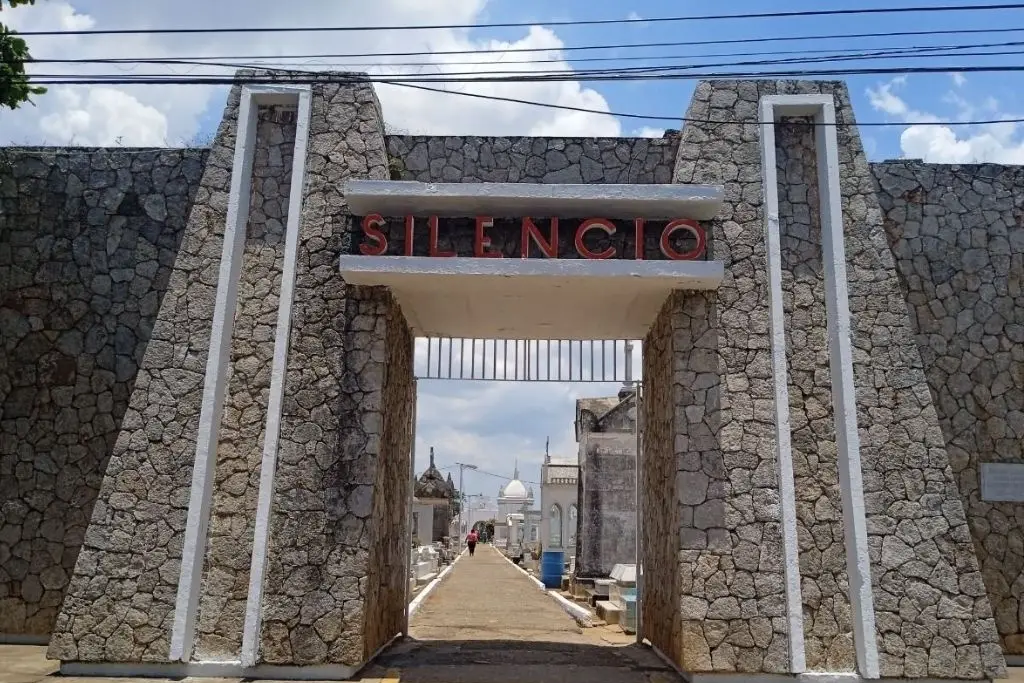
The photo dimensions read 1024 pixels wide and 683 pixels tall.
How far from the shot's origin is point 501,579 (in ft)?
95.8

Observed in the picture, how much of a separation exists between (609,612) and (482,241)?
330 inches

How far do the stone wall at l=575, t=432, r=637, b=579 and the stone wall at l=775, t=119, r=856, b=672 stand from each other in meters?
13.4

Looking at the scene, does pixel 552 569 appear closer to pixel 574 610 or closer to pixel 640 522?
pixel 574 610

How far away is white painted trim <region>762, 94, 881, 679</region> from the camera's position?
29.3 ft

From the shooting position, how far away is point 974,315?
11.3 meters

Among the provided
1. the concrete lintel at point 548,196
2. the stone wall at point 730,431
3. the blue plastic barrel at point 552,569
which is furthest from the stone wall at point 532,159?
the blue plastic barrel at point 552,569

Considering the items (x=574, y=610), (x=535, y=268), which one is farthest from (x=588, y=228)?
(x=574, y=610)

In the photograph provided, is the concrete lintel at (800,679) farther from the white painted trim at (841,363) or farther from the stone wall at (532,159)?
the stone wall at (532,159)

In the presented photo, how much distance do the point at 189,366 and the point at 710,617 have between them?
5937 mm

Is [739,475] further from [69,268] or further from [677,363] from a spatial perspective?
[69,268]

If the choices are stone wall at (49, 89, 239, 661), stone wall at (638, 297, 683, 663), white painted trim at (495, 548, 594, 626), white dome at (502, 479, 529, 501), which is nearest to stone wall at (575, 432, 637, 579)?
white painted trim at (495, 548, 594, 626)

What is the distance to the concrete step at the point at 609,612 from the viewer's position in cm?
1529

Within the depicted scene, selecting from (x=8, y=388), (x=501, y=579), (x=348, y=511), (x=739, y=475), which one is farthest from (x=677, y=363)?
(x=501, y=579)

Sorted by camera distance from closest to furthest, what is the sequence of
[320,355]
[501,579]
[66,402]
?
1. [320,355]
2. [66,402]
3. [501,579]
